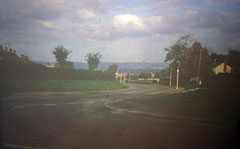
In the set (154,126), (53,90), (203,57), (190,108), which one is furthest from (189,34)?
(154,126)

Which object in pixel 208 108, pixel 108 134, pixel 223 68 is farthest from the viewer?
pixel 223 68

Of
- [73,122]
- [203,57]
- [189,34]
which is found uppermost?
[189,34]

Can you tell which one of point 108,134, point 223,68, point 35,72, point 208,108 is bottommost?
point 108,134

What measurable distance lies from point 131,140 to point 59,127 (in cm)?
316

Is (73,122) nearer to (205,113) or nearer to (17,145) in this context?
(17,145)

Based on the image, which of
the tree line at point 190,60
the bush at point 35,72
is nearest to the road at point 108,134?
the bush at point 35,72

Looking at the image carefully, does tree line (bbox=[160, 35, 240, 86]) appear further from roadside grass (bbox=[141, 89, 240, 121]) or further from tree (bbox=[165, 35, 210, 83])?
roadside grass (bbox=[141, 89, 240, 121])

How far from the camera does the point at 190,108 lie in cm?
1116

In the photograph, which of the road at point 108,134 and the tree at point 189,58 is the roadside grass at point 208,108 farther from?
the tree at point 189,58

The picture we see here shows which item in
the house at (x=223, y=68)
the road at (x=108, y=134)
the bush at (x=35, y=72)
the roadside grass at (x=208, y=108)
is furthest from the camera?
the house at (x=223, y=68)

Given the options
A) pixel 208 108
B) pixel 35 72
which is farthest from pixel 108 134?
pixel 35 72

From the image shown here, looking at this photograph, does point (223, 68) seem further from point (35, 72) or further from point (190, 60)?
point (35, 72)

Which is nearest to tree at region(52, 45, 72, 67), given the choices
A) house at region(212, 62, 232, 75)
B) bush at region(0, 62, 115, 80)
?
bush at region(0, 62, 115, 80)

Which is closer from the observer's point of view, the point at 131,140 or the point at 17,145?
the point at 17,145
